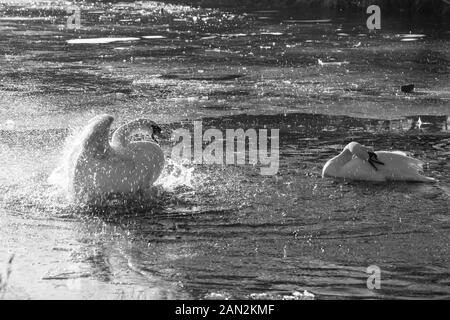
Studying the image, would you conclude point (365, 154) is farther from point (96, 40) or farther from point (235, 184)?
point (96, 40)

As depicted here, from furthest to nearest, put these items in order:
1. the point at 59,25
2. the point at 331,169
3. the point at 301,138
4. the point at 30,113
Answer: the point at 59,25, the point at 30,113, the point at 301,138, the point at 331,169

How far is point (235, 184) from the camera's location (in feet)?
36.4

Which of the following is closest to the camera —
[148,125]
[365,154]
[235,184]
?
[235,184]

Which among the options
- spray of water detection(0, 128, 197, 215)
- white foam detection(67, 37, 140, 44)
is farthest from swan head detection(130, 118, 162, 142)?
white foam detection(67, 37, 140, 44)

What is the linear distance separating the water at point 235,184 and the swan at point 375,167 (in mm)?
219

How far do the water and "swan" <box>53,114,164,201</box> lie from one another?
22 cm

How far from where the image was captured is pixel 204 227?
9430 millimetres

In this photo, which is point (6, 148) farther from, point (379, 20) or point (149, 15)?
point (149, 15)

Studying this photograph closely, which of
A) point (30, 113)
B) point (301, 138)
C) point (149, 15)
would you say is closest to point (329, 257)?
point (301, 138)

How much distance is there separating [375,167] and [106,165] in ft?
11.2

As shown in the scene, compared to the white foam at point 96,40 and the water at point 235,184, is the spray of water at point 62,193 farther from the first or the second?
the white foam at point 96,40

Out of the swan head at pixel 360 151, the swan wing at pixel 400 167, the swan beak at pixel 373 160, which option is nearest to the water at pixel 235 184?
the swan wing at pixel 400 167

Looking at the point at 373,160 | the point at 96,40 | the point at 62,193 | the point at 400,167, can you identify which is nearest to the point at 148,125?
the point at 62,193

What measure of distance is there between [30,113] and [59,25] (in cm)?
1820
